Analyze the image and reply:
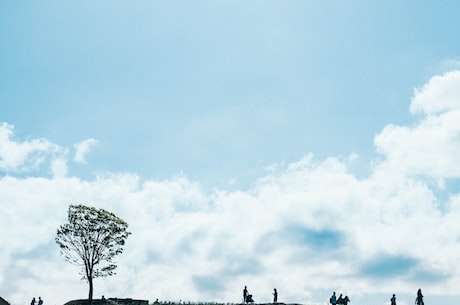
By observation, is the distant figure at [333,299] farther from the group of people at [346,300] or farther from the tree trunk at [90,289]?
the tree trunk at [90,289]

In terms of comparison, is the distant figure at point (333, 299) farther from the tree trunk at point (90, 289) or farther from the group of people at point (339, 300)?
the tree trunk at point (90, 289)

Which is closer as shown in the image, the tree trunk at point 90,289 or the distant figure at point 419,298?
the distant figure at point 419,298

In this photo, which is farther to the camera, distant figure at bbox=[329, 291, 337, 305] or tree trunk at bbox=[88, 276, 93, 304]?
tree trunk at bbox=[88, 276, 93, 304]

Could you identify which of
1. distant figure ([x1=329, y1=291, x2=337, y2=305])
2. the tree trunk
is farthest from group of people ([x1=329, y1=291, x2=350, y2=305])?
the tree trunk

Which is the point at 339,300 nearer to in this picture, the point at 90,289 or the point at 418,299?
the point at 418,299

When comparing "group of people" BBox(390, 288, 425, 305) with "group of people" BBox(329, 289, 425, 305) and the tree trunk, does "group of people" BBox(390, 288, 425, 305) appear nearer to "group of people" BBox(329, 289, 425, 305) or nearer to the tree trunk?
"group of people" BBox(329, 289, 425, 305)

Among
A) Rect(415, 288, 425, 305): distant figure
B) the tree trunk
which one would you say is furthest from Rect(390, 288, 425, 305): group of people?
the tree trunk

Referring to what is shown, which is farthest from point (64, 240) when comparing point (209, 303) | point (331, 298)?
point (331, 298)

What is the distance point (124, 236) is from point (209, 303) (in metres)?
13.7

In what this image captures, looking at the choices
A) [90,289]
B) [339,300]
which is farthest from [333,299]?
[90,289]

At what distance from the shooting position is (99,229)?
59.5 metres

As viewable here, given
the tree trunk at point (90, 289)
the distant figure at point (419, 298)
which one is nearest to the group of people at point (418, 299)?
the distant figure at point (419, 298)

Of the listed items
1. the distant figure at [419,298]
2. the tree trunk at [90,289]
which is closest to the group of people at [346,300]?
the distant figure at [419,298]

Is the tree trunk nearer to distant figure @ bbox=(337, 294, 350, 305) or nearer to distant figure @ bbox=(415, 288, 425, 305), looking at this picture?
distant figure @ bbox=(337, 294, 350, 305)
